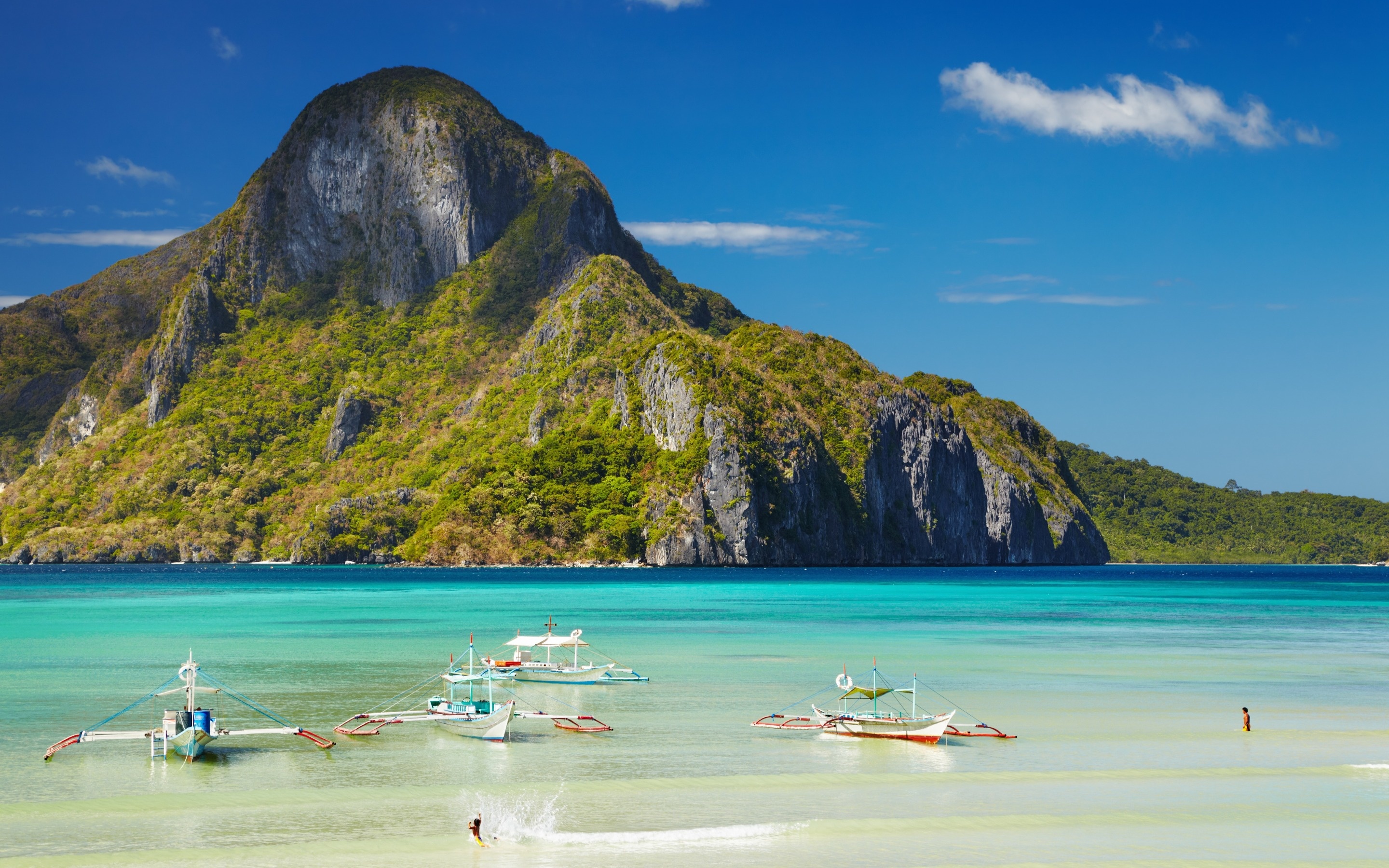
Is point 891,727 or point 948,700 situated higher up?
point 891,727

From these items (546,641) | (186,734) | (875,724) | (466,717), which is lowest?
(875,724)

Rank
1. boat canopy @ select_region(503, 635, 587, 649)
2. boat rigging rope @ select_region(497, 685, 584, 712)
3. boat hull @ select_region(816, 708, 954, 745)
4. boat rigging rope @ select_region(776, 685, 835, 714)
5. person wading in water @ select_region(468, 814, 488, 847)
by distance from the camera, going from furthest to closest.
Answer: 1. boat canopy @ select_region(503, 635, 587, 649)
2. boat rigging rope @ select_region(497, 685, 584, 712)
3. boat rigging rope @ select_region(776, 685, 835, 714)
4. boat hull @ select_region(816, 708, 954, 745)
5. person wading in water @ select_region(468, 814, 488, 847)

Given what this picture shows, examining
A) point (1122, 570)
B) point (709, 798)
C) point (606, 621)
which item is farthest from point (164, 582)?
point (1122, 570)

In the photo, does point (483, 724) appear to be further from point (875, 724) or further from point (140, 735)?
point (875, 724)

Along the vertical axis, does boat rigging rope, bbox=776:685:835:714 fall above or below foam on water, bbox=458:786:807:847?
above

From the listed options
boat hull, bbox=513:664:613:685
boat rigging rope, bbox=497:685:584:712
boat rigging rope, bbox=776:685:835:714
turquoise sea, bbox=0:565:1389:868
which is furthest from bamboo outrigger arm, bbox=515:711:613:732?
boat hull, bbox=513:664:613:685

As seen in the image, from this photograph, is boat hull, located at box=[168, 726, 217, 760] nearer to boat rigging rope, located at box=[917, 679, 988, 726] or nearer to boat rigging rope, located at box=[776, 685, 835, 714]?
boat rigging rope, located at box=[776, 685, 835, 714]

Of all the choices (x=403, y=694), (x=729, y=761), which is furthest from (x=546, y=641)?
(x=729, y=761)
